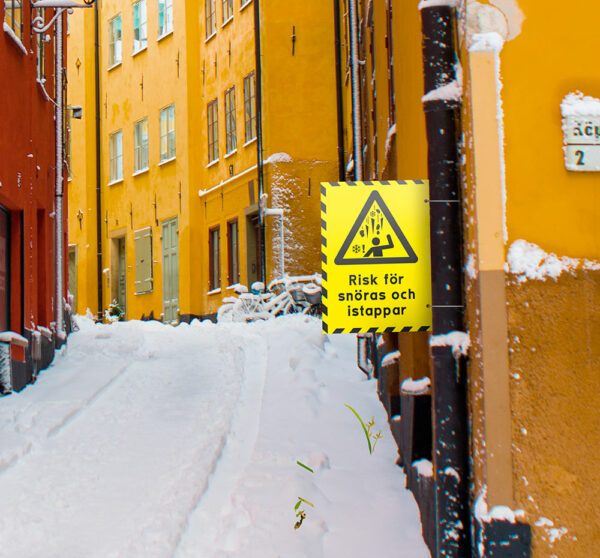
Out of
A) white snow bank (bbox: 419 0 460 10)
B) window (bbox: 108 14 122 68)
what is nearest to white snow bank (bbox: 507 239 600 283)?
white snow bank (bbox: 419 0 460 10)

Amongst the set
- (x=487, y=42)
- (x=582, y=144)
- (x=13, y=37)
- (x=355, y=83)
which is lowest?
(x=582, y=144)

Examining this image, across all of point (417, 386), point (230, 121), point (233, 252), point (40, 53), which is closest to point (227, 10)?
point (230, 121)

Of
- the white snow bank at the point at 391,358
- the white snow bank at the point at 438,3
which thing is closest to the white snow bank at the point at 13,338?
the white snow bank at the point at 391,358

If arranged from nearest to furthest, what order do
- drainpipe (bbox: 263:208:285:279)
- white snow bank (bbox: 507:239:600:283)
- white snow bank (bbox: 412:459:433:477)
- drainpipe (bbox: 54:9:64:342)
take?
white snow bank (bbox: 507:239:600:283), white snow bank (bbox: 412:459:433:477), drainpipe (bbox: 54:9:64:342), drainpipe (bbox: 263:208:285:279)

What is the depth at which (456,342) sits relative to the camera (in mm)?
4766

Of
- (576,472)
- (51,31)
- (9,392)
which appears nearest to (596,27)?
(576,472)

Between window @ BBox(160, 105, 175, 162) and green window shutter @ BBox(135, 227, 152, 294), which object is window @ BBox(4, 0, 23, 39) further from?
green window shutter @ BBox(135, 227, 152, 294)

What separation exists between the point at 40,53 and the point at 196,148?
30.4 ft

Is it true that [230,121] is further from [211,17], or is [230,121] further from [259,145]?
[211,17]

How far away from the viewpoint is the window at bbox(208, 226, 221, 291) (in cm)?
2083

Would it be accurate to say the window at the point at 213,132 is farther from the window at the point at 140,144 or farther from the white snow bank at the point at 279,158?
the window at the point at 140,144

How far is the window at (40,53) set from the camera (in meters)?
12.2

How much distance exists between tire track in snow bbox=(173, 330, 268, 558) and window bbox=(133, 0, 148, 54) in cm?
1473

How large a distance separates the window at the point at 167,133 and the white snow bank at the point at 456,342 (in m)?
18.0
